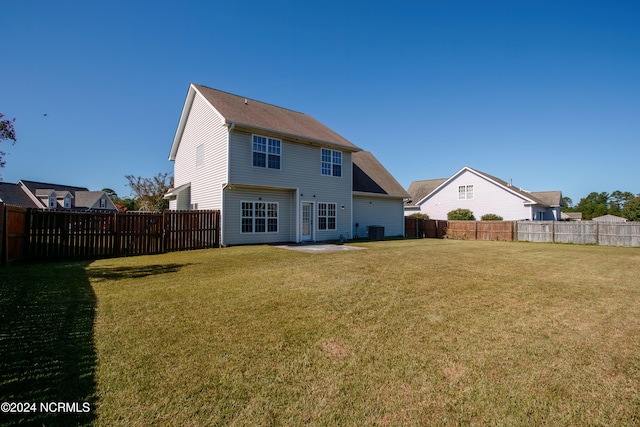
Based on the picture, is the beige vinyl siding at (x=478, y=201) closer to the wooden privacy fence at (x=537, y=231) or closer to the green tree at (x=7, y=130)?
the wooden privacy fence at (x=537, y=231)

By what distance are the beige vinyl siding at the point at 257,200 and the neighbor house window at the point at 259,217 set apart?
182 millimetres

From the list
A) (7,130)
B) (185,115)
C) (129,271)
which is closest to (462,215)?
(185,115)

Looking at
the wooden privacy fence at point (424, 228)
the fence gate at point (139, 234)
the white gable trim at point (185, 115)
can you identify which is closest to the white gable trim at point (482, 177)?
the wooden privacy fence at point (424, 228)

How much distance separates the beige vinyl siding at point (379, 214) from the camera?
1978 cm

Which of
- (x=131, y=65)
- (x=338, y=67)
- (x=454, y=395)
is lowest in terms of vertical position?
(x=454, y=395)

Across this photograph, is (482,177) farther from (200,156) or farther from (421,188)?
(200,156)

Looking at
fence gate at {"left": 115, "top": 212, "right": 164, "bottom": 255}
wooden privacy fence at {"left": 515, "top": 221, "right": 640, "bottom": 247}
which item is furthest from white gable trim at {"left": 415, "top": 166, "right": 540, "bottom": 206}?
fence gate at {"left": 115, "top": 212, "right": 164, "bottom": 255}

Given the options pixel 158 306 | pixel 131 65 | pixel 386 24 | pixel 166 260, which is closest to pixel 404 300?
pixel 158 306

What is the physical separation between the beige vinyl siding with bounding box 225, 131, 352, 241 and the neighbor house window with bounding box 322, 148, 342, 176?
Answer: 11.8 inches

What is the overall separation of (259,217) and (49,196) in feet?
129

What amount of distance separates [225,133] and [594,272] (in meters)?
14.7

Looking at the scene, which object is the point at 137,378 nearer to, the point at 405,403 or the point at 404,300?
the point at 405,403

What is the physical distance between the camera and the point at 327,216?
1725cm

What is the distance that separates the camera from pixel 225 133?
13.7 m
